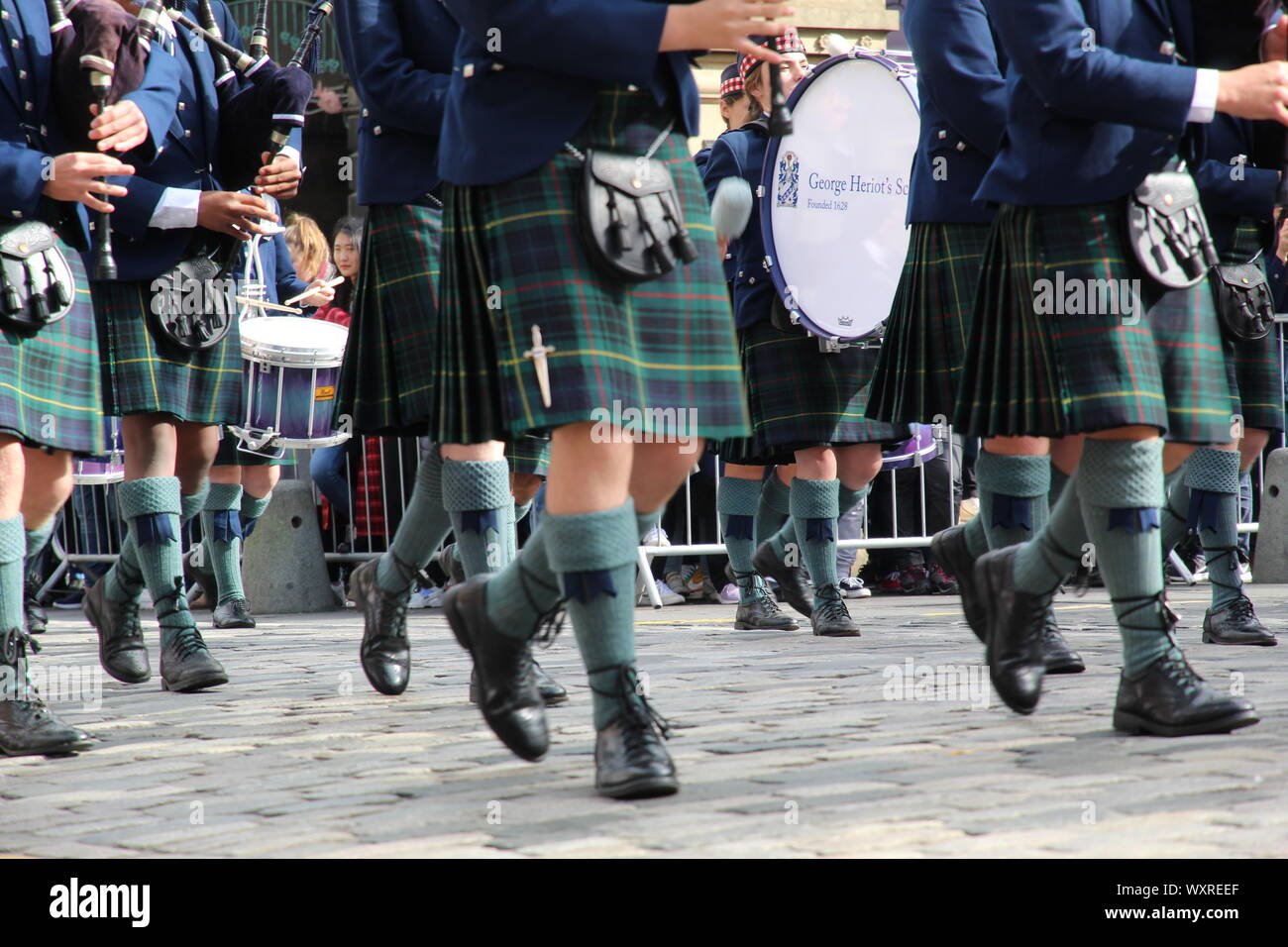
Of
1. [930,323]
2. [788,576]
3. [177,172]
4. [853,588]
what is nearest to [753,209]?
[788,576]

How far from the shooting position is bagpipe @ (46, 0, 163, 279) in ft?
11.6

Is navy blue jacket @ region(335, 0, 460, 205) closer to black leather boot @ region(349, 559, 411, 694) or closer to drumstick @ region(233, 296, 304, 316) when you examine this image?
black leather boot @ region(349, 559, 411, 694)

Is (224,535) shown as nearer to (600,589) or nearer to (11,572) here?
(11,572)

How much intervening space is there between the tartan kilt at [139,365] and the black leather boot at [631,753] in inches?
84.9

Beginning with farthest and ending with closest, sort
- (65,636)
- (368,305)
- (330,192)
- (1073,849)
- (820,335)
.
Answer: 1. (330,192)
2. (65,636)
3. (820,335)
4. (368,305)
5. (1073,849)

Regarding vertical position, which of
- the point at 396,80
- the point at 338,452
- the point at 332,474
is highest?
the point at 396,80

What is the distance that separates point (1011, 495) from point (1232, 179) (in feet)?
3.46

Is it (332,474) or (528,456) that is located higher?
(332,474)

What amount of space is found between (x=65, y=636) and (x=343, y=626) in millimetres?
1139

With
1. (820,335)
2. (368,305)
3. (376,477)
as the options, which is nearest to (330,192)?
(376,477)

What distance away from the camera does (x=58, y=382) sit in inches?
138

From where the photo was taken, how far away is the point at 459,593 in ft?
9.91

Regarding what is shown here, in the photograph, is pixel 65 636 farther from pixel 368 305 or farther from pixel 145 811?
pixel 145 811

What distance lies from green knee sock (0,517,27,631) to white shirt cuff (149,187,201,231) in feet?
3.91
